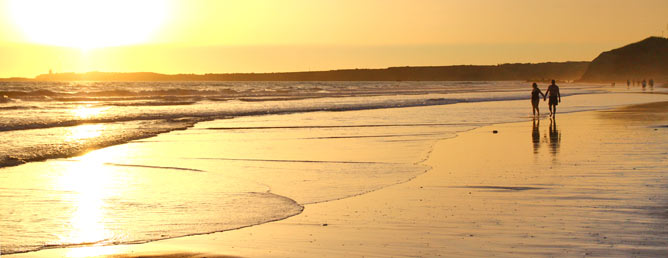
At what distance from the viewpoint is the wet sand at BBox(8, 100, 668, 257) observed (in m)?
7.08

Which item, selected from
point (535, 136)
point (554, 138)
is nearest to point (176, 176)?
point (554, 138)

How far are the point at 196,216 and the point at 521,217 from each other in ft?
12.3

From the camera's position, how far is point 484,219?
8.34 meters

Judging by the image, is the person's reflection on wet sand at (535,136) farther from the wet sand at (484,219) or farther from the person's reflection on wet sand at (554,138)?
the wet sand at (484,219)

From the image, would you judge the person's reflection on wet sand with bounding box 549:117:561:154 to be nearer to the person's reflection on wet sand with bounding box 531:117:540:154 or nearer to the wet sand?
the person's reflection on wet sand with bounding box 531:117:540:154

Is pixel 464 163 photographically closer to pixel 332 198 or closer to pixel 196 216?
pixel 332 198

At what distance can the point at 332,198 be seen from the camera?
1014 cm

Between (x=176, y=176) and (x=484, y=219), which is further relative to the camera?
(x=176, y=176)

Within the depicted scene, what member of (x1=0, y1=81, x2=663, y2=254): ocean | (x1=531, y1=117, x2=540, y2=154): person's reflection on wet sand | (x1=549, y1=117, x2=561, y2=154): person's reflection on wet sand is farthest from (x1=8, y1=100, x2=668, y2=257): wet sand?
(x1=531, y1=117, x2=540, y2=154): person's reflection on wet sand

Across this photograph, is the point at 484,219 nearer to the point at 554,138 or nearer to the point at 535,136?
the point at 554,138

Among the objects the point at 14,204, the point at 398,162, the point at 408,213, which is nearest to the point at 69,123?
the point at 398,162

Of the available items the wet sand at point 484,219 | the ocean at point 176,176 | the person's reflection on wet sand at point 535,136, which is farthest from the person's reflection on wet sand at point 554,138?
the ocean at point 176,176

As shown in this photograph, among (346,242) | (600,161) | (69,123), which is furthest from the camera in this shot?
(69,123)

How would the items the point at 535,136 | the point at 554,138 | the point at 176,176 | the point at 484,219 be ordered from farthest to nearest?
the point at 535,136, the point at 554,138, the point at 176,176, the point at 484,219
